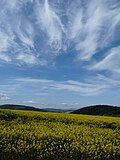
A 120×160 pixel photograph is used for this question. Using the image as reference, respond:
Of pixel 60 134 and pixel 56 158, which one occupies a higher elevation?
pixel 60 134

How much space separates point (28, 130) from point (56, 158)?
917 centimetres

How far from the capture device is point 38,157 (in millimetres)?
21266

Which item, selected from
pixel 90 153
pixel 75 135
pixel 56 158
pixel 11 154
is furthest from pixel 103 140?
pixel 11 154

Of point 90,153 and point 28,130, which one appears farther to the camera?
point 28,130

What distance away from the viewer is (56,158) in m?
21.2

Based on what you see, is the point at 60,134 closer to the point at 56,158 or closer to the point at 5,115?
the point at 56,158

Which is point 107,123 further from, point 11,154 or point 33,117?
point 11,154

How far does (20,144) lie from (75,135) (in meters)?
7.05

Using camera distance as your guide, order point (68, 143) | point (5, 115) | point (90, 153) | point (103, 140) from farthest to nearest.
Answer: point (5, 115) < point (103, 140) < point (68, 143) < point (90, 153)

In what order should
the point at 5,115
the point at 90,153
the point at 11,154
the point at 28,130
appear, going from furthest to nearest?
the point at 5,115 → the point at 28,130 → the point at 90,153 → the point at 11,154

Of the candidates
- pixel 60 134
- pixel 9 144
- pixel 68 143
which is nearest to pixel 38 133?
pixel 60 134

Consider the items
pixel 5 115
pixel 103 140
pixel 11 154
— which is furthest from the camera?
pixel 5 115

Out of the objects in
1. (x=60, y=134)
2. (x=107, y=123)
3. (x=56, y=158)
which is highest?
(x=107, y=123)

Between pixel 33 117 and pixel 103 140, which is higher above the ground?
pixel 33 117
